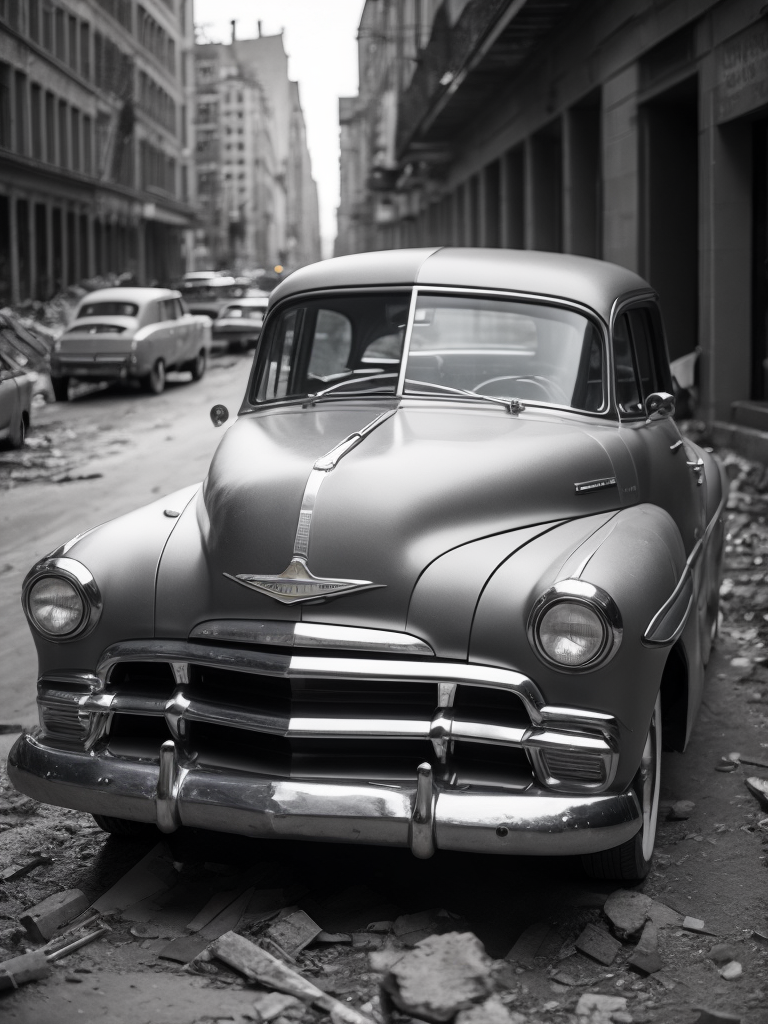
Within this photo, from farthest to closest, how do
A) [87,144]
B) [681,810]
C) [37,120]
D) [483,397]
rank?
[87,144]
[37,120]
[483,397]
[681,810]

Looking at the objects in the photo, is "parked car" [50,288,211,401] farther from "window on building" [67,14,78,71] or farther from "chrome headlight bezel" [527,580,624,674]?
"window on building" [67,14,78,71]

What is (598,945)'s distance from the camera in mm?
3508

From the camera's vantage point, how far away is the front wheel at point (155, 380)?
20875mm

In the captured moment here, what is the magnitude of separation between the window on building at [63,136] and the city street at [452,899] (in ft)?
141

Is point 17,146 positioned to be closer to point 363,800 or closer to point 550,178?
point 550,178

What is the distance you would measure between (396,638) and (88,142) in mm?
50158

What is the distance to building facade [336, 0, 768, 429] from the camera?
12898 mm

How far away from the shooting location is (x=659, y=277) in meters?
15.7

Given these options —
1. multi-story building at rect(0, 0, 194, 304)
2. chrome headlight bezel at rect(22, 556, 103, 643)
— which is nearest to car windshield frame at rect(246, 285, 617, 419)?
chrome headlight bezel at rect(22, 556, 103, 643)

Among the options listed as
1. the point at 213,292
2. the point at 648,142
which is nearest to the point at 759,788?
the point at 648,142

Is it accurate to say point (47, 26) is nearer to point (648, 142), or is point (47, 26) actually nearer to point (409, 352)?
point (648, 142)

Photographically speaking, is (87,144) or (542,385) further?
(87,144)

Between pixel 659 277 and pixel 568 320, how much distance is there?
1148 centimetres

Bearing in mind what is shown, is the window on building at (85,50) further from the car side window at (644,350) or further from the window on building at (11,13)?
the car side window at (644,350)
